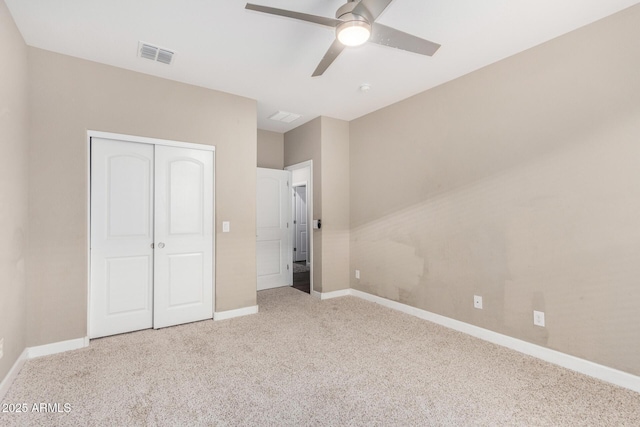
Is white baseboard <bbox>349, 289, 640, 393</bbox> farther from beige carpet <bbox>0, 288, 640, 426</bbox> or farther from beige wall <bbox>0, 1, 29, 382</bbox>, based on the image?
beige wall <bbox>0, 1, 29, 382</bbox>

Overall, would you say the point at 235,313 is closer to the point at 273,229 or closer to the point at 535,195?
the point at 273,229

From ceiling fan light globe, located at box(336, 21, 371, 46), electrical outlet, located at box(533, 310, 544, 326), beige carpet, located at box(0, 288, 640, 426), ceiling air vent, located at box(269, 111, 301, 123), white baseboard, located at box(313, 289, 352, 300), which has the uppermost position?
ceiling air vent, located at box(269, 111, 301, 123)

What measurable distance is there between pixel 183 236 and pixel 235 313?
114 cm

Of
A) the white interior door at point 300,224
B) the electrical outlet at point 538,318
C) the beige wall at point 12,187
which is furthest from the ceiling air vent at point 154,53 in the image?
the white interior door at point 300,224

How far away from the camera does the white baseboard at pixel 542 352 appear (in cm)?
225

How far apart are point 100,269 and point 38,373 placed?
96 centimetres

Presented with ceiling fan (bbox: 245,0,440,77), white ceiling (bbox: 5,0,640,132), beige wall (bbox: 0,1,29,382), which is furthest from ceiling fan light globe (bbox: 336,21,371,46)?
beige wall (bbox: 0,1,29,382)

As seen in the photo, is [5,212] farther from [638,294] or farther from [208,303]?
[638,294]

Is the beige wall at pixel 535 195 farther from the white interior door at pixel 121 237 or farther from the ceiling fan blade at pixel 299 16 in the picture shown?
the white interior door at pixel 121 237

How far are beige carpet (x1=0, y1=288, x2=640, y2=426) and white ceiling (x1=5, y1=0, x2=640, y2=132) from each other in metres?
2.76

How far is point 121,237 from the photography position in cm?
317

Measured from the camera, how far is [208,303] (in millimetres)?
3645

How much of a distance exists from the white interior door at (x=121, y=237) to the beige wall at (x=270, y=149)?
86.7 inches

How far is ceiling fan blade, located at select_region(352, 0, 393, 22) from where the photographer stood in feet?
5.75
